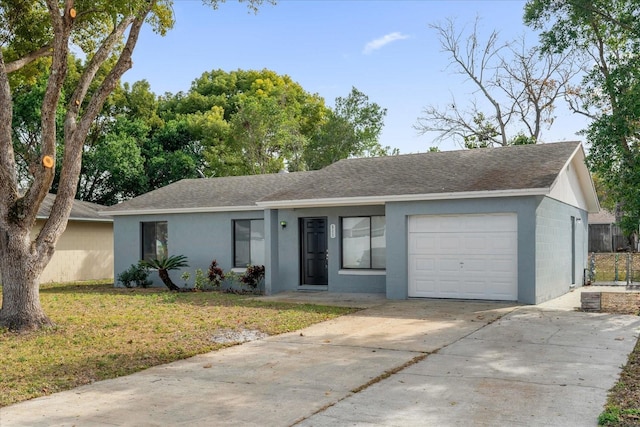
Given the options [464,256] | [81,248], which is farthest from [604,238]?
[81,248]

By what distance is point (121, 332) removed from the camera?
10.9 m

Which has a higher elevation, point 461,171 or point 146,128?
point 146,128

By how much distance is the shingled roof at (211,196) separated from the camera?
746 inches

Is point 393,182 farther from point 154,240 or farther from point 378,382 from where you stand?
point 378,382

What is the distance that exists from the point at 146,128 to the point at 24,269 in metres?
25.7

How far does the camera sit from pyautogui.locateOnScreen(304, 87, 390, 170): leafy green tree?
39594 mm

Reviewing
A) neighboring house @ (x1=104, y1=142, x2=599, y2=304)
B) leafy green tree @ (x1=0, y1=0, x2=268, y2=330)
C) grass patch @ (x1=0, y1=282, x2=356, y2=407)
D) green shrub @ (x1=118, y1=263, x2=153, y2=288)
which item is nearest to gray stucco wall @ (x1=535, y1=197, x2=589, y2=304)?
neighboring house @ (x1=104, y1=142, x2=599, y2=304)

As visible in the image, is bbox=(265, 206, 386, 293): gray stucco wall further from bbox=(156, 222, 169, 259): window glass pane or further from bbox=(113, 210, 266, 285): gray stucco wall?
bbox=(156, 222, 169, 259): window glass pane

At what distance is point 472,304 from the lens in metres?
14.0

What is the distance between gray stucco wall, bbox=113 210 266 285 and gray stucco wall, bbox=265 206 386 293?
1301 millimetres

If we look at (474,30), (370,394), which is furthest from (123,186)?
(370,394)

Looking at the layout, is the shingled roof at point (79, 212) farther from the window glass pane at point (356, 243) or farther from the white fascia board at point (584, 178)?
the white fascia board at point (584, 178)

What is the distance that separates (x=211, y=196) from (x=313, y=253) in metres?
4.61

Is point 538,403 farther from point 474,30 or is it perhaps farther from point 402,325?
point 474,30
